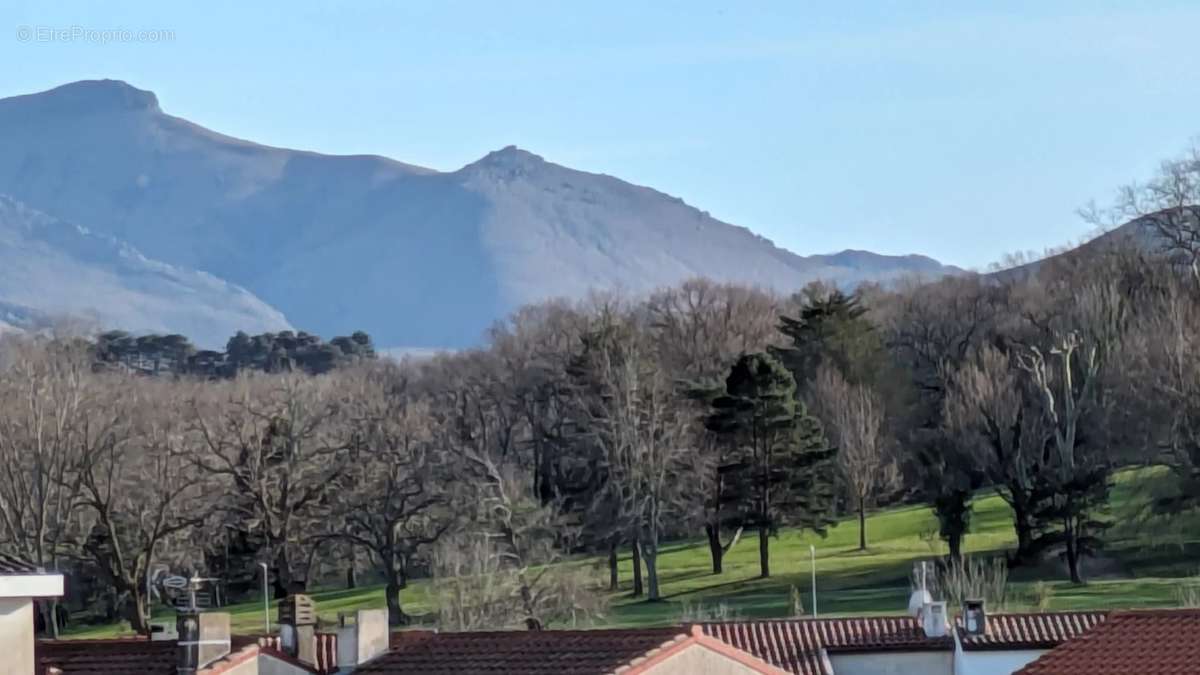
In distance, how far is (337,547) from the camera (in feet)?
281

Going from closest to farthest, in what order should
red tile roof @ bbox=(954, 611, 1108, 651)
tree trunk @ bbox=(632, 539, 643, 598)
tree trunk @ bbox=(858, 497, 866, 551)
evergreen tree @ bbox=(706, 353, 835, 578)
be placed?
red tile roof @ bbox=(954, 611, 1108, 651)
tree trunk @ bbox=(632, 539, 643, 598)
evergreen tree @ bbox=(706, 353, 835, 578)
tree trunk @ bbox=(858, 497, 866, 551)

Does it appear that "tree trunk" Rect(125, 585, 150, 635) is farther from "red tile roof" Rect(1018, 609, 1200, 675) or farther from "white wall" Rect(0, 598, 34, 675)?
"white wall" Rect(0, 598, 34, 675)

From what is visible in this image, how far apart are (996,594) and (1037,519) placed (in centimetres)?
1183

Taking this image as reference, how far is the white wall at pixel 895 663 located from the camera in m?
38.2

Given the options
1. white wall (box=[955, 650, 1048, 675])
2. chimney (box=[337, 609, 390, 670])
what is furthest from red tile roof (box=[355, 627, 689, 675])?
white wall (box=[955, 650, 1048, 675])

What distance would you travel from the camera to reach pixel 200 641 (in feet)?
88.2

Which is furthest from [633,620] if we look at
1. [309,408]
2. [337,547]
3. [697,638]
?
[697,638]

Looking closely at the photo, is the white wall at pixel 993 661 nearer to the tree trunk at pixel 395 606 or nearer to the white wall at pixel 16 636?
the white wall at pixel 16 636

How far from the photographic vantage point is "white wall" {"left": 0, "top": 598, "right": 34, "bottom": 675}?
17297mm

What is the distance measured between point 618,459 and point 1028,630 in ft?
139

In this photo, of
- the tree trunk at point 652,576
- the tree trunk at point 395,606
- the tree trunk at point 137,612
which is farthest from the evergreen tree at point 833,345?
the tree trunk at point 137,612

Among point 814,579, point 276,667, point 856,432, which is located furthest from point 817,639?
point 856,432

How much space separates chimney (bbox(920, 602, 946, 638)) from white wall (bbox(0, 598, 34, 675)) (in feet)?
75.5

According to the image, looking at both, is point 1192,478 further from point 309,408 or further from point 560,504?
point 309,408
